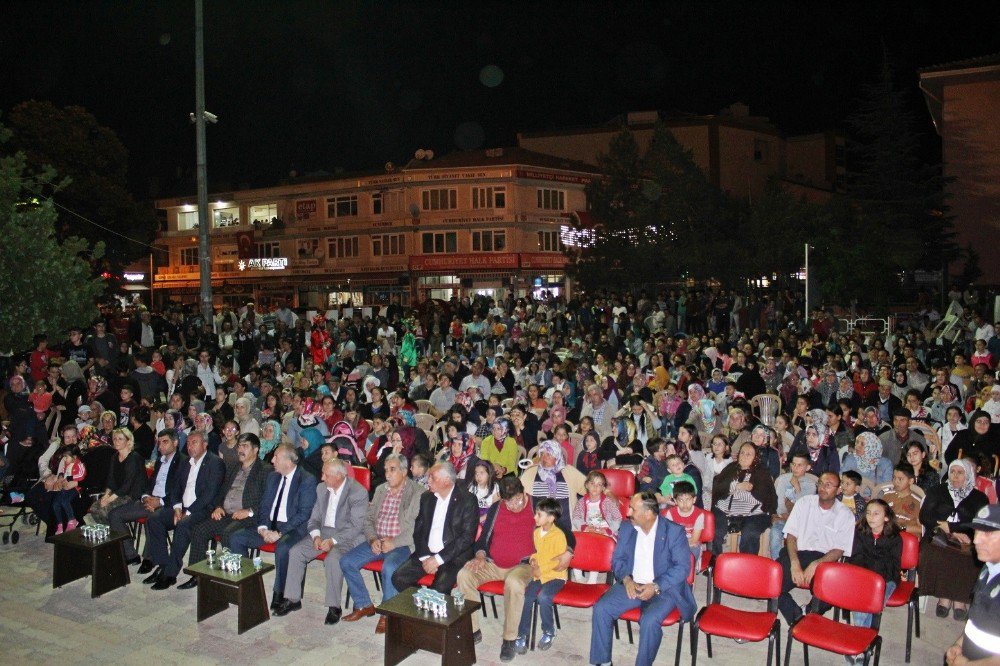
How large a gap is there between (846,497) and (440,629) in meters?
3.55

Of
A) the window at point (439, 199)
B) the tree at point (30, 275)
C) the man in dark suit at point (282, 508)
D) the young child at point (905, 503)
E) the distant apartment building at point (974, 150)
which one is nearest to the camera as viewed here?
the young child at point (905, 503)

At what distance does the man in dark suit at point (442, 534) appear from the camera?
643cm

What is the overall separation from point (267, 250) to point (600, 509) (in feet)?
139

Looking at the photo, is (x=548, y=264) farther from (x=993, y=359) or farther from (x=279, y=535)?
(x=279, y=535)

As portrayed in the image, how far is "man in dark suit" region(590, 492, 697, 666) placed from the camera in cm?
547

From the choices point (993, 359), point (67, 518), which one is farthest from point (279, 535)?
point (993, 359)

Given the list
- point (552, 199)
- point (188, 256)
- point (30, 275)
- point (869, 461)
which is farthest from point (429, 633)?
point (188, 256)

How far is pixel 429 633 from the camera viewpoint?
5.57 meters

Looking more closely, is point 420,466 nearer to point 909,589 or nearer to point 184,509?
point 184,509

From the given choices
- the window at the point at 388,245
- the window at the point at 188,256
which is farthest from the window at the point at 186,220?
the window at the point at 388,245

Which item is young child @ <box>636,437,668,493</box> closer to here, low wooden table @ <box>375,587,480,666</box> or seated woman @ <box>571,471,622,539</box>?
seated woman @ <box>571,471,622,539</box>

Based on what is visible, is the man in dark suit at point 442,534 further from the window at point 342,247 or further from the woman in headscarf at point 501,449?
the window at point 342,247

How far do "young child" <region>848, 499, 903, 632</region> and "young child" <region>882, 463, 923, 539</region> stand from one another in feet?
2.52

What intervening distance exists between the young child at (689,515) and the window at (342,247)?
3783 cm
